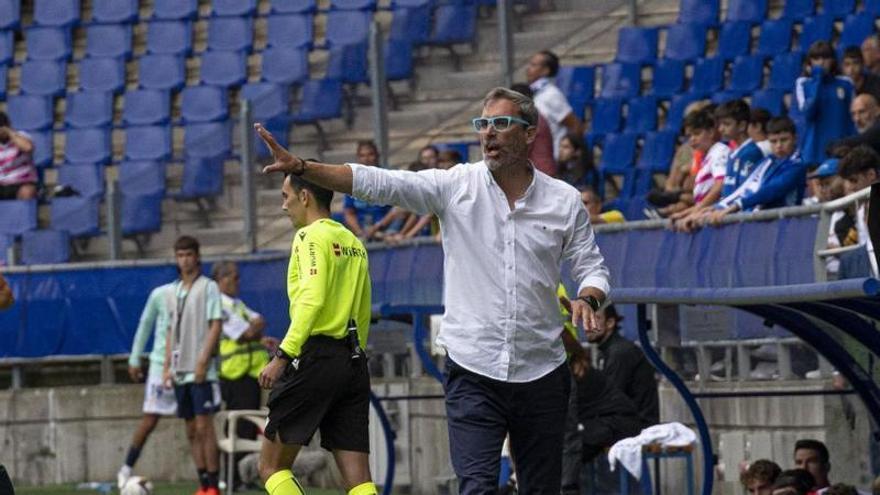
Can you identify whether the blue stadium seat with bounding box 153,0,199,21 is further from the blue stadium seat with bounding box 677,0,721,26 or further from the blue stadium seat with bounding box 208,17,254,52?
the blue stadium seat with bounding box 677,0,721,26

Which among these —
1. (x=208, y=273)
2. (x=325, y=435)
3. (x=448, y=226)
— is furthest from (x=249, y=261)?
(x=448, y=226)

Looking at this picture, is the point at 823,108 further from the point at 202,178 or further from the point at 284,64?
the point at 284,64

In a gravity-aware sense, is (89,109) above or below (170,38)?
below

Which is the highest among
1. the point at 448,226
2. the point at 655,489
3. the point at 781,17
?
the point at 781,17

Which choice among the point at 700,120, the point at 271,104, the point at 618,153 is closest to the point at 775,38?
the point at 618,153

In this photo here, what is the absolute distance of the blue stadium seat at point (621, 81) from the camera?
19.7 metres

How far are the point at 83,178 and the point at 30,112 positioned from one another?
5.97 ft

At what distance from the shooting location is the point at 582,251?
8.39 meters

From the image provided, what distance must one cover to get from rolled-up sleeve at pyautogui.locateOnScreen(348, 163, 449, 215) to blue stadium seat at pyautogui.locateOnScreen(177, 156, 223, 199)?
11.7 meters

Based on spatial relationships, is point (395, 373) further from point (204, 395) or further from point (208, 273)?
point (208, 273)

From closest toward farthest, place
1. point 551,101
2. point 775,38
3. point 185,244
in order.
Result: point 185,244 < point 551,101 < point 775,38

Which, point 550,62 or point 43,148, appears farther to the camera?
point 43,148

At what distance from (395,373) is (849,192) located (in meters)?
5.21

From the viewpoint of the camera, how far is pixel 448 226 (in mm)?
8281
